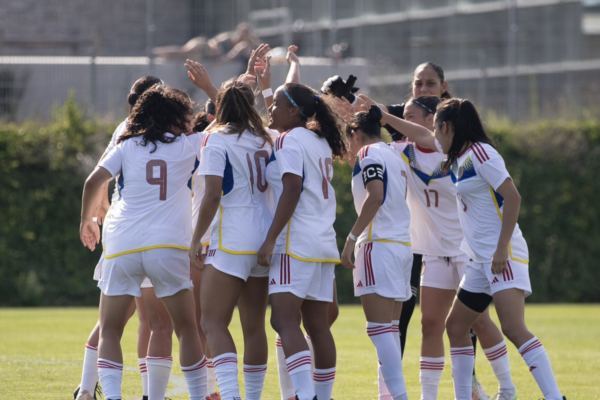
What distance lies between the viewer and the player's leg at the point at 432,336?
6.06 meters

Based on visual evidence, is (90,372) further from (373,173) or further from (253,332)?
(373,173)

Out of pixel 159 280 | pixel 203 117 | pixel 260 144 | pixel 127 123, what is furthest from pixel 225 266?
pixel 203 117

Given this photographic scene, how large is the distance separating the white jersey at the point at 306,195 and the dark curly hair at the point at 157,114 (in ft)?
2.41

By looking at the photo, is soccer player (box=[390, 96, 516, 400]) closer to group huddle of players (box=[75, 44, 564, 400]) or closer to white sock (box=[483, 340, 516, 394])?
white sock (box=[483, 340, 516, 394])

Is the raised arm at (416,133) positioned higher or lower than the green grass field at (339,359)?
higher

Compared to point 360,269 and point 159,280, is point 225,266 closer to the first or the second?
point 159,280

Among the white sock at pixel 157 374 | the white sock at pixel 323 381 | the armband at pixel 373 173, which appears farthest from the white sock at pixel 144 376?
the armband at pixel 373 173

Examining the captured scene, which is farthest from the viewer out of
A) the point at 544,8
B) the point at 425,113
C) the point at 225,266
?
the point at 544,8

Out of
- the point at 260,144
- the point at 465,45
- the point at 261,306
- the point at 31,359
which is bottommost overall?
the point at 31,359

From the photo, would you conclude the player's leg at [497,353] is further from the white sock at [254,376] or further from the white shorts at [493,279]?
the white sock at [254,376]

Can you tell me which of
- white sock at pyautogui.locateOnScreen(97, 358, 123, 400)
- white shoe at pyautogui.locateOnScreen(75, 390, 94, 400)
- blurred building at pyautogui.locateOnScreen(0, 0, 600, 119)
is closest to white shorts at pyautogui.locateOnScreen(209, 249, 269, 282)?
white sock at pyautogui.locateOnScreen(97, 358, 123, 400)

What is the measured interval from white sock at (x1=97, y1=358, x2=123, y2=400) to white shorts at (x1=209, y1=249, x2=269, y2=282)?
3.07ft

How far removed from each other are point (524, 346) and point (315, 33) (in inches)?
736

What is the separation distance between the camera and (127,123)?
225 inches
